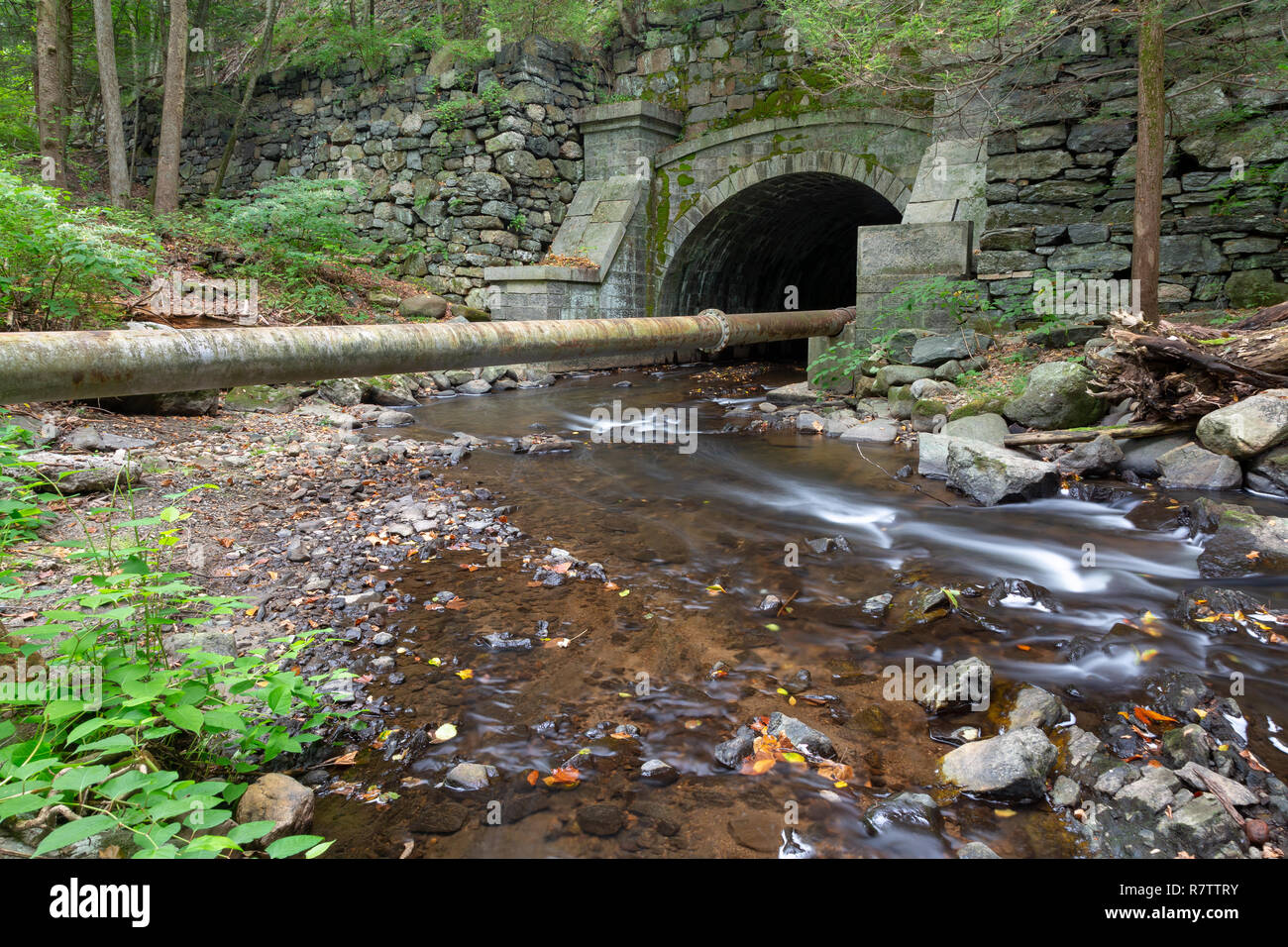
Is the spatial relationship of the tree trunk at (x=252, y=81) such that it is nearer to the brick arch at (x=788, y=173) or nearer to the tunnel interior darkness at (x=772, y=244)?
the brick arch at (x=788, y=173)

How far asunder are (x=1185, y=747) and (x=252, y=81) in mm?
17235

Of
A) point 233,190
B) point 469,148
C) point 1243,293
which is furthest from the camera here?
point 233,190

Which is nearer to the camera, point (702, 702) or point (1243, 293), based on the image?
point (702, 702)

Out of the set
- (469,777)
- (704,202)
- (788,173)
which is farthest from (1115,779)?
(704,202)

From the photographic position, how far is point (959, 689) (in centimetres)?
280

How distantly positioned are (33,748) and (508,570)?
2416 mm

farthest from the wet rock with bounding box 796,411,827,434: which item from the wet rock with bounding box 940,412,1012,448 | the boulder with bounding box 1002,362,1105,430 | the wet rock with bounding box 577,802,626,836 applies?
the wet rock with bounding box 577,802,626,836

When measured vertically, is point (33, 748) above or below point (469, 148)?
below

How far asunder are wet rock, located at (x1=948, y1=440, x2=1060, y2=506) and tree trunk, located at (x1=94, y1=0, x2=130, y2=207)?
1177 cm

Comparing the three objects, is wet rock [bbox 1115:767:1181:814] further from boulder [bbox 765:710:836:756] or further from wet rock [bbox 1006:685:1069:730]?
boulder [bbox 765:710:836:756]

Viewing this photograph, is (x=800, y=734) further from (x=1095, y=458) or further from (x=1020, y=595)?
(x=1095, y=458)

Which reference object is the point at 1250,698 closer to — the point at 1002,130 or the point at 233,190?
the point at 1002,130

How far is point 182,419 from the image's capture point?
634 centimetres
